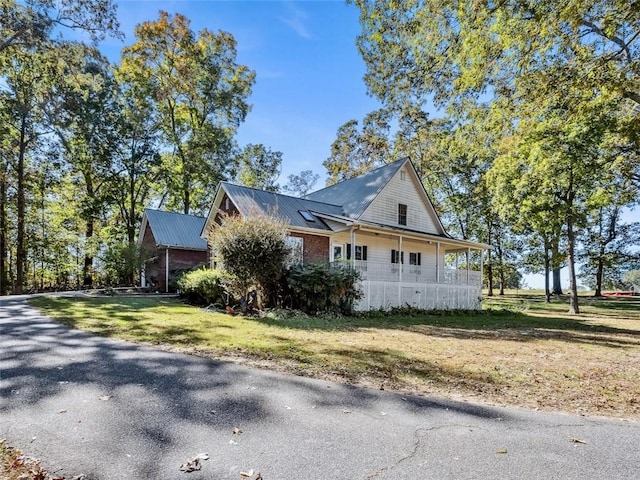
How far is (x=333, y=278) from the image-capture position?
12531 millimetres


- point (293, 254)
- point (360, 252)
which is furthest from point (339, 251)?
point (293, 254)

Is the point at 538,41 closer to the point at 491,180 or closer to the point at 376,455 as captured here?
the point at 376,455

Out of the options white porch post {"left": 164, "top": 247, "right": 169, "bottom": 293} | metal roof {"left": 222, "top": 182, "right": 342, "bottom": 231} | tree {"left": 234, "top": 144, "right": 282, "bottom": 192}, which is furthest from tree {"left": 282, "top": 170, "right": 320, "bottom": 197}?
metal roof {"left": 222, "top": 182, "right": 342, "bottom": 231}

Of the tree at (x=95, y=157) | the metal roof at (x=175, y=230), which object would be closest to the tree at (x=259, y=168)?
the tree at (x=95, y=157)

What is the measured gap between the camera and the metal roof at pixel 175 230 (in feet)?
77.7

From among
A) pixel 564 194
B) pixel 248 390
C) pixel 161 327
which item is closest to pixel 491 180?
pixel 564 194

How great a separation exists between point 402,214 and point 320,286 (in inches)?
368

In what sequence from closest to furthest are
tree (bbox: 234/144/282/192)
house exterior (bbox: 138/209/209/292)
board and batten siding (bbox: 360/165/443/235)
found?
1. board and batten siding (bbox: 360/165/443/235)
2. house exterior (bbox: 138/209/209/292)
3. tree (bbox: 234/144/282/192)

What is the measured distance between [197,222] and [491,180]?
19375mm

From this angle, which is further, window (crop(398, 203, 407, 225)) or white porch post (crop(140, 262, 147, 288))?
white porch post (crop(140, 262, 147, 288))

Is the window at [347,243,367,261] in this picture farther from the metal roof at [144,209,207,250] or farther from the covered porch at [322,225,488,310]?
the metal roof at [144,209,207,250]

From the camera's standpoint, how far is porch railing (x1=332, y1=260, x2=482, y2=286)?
1604cm

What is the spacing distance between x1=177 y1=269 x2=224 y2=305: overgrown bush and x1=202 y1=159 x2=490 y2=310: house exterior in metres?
2.86

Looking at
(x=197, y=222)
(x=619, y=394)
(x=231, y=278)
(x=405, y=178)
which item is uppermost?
(x=405, y=178)
